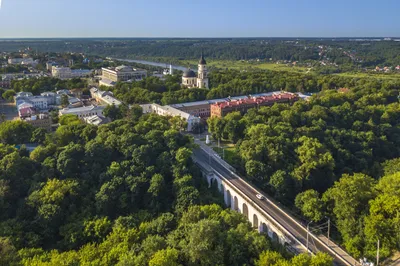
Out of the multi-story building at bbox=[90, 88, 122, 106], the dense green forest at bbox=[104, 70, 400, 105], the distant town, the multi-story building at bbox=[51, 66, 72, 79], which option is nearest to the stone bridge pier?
the distant town

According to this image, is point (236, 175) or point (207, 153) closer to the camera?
point (236, 175)

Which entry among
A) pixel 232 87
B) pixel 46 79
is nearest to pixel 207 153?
pixel 232 87

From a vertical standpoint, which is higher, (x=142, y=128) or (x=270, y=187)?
(x=142, y=128)

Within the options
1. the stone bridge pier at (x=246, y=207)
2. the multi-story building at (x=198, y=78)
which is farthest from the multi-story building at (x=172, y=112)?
the multi-story building at (x=198, y=78)

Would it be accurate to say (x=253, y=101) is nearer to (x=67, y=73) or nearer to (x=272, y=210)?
(x=272, y=210)

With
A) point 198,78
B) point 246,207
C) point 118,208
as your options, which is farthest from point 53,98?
point 246,207

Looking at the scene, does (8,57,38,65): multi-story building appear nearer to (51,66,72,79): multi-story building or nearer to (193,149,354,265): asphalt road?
(51,66,72,79): multi-story building

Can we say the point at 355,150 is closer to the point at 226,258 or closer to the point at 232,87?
the point at 226,258
